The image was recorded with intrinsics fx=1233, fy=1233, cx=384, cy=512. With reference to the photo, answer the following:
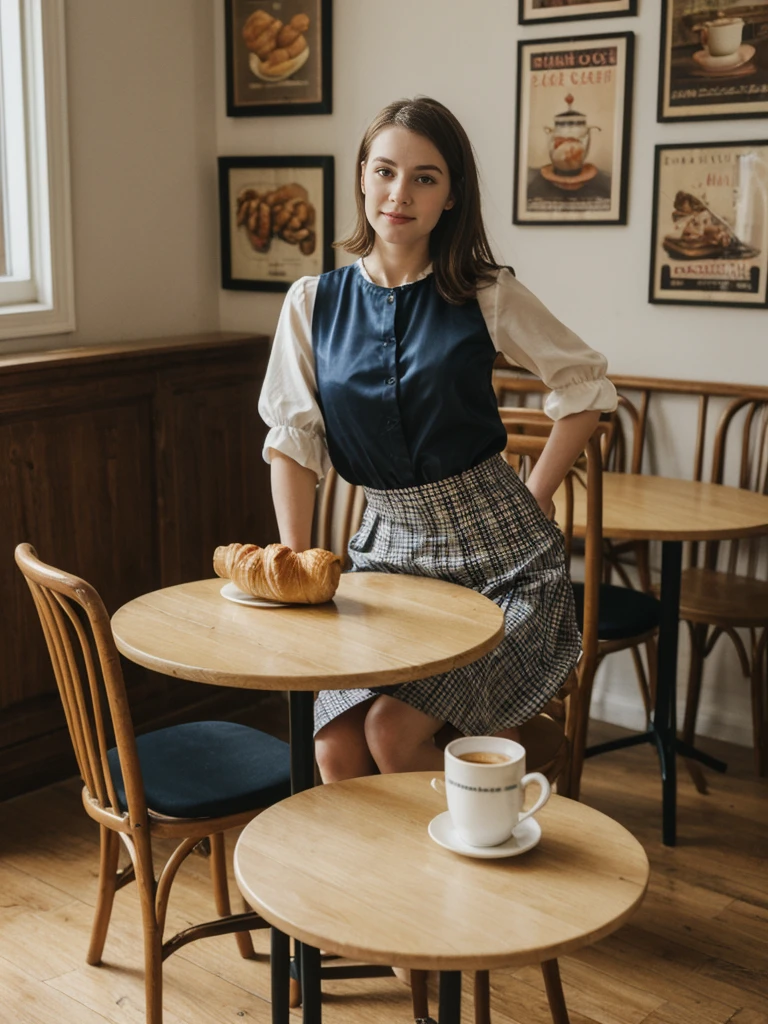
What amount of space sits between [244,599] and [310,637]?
8.7 inches

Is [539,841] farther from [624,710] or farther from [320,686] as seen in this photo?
[624,710]

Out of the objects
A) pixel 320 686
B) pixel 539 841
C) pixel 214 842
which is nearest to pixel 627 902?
pixel 539 841

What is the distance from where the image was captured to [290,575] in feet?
6.11

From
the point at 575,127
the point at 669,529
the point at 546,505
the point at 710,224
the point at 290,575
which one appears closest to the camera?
the point at 290,575

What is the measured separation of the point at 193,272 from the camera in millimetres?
3824

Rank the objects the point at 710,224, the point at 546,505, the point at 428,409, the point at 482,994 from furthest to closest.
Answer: the point at 710,224 < the point at 546,505 < the point at 428,409 < the point at 482,994

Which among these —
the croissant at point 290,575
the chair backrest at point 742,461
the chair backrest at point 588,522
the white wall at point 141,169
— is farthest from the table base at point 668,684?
the white wall at point 141,169

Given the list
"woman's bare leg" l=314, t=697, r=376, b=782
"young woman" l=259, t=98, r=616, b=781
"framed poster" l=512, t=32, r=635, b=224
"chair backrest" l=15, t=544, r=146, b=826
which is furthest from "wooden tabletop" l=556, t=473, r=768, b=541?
"chair backrest" l=15, t=544, r=146, b=826

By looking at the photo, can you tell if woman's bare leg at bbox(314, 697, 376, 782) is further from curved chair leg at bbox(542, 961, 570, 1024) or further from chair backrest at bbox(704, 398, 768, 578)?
chair backrest at bbox(704, 398, 768, 578)

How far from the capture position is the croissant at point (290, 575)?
1862 millimetres

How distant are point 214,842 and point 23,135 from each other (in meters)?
1.94

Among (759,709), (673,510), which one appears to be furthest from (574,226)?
(759,709)

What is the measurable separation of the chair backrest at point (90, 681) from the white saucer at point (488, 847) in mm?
603

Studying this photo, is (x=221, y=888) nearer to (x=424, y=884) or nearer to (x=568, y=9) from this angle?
(x=424, y=884)
